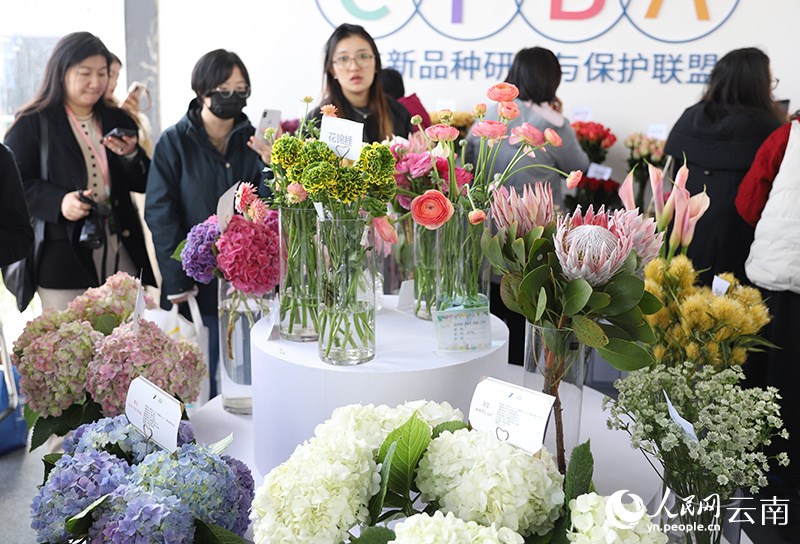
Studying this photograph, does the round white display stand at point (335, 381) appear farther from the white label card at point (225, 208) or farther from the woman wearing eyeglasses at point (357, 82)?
the woman wearing eyeglasses at point (357, 82)

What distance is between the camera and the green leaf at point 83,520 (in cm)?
83

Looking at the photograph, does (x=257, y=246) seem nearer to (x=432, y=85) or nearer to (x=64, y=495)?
(x=64, y=495)

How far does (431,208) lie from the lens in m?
1.19

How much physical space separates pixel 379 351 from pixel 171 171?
1479 mm

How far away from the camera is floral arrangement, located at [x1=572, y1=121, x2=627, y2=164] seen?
13.0 feet

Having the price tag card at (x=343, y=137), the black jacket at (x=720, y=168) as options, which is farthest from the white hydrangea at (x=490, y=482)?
the black jacket at (x=720, y=168)

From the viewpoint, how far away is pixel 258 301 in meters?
1.47

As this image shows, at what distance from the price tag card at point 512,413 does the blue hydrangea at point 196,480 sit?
1.09 feet

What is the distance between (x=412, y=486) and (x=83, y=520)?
417 mm

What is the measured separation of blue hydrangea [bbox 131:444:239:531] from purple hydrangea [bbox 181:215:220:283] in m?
0.62

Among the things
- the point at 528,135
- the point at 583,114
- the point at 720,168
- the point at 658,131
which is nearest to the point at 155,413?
the point at 528,135

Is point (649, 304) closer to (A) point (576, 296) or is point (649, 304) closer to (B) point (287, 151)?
(A) point (576, 296)

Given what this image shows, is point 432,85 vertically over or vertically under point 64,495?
over

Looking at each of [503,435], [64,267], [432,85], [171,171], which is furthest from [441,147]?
[432,85]
